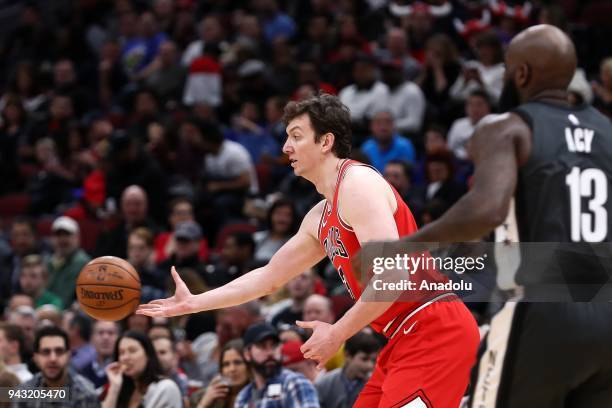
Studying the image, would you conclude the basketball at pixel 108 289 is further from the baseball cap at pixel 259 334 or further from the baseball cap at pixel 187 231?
the baseball cap at pixel 187 231

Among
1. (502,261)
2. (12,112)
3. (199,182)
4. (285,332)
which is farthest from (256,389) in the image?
(12,112)

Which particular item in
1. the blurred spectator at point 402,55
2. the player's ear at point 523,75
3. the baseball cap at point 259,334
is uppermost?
the player's ear at point 523,75

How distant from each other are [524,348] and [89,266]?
3.06 meters

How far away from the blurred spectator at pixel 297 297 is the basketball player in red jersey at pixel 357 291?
4.26m

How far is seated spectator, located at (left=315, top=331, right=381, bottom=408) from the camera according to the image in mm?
7770

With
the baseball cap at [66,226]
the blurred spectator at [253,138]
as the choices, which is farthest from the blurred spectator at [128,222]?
the blurred spectator at [253,138]

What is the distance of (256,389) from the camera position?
7680 mm

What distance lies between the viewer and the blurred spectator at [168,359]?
26.9 feet

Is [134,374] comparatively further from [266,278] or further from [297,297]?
[266,278]

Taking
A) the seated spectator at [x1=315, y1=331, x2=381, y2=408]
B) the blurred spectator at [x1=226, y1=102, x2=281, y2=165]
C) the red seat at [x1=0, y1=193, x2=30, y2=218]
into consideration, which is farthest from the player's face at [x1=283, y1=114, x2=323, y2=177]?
the red seat at [x1=0, y1=193, x2=30, y2=218]

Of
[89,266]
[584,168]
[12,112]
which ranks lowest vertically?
[12,112]

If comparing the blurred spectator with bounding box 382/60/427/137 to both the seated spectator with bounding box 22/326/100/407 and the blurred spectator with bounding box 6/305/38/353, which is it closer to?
the blurred spectator with bounding box 6/305/38/353

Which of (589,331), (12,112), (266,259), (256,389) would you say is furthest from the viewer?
(12,112)

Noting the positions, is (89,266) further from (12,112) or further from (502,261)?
(12,112)
